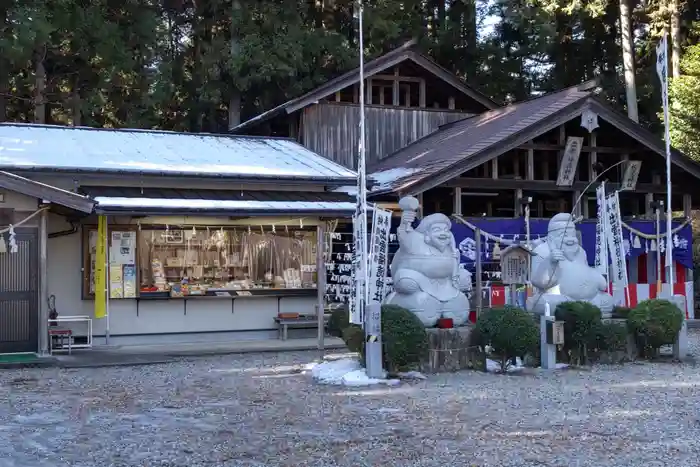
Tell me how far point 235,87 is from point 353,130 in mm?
6227

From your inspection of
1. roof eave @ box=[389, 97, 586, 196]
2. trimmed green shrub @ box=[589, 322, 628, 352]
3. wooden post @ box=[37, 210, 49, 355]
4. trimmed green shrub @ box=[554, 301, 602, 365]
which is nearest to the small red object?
trimmed green shrub @ box=[554, 301, 602, 365]

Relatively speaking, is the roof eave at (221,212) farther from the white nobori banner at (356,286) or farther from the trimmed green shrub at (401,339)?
the trimmed green shrub at (401,339)

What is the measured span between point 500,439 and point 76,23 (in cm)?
2069

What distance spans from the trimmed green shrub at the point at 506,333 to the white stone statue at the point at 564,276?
4.09 ft

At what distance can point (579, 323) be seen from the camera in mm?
11453

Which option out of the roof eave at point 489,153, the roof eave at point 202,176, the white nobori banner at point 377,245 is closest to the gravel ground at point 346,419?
the white nobori banner at point 377,245

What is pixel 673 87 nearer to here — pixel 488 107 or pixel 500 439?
pixel 488 107

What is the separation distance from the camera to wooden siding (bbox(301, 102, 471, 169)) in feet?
67.4

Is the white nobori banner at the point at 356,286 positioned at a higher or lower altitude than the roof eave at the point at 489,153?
lower

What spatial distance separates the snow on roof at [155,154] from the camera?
49.9 feet

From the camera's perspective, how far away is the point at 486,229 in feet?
Result: 56.9

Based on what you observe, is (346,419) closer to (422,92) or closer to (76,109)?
(422,92)

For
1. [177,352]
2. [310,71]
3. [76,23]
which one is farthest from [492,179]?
[76,23]

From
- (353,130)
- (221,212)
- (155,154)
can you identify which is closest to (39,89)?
(155,154)
